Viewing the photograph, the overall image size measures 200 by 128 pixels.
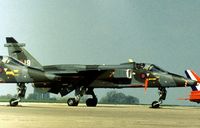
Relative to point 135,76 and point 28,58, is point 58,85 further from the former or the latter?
point 135,76

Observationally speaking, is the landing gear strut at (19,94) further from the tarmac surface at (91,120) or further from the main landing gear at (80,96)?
the tarmac surface at (91,120)

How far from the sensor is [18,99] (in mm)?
30984

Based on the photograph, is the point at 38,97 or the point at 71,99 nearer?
the point at 71,99

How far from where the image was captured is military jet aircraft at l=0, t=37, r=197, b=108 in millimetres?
30734

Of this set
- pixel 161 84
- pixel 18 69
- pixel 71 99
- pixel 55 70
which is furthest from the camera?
pixel 55 70

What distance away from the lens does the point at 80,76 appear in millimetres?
37938

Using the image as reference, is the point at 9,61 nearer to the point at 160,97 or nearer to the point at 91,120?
the point at 160,97

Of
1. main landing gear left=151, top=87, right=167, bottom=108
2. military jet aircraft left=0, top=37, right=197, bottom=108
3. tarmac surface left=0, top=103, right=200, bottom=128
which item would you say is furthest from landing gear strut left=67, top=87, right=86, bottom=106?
tarmac surface left=0, top=103, right=200, bottom=128

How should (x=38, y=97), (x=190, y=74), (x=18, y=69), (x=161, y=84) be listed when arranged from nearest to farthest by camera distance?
(x=18, y=69)
(x=161, y=84)
(x=190, y=74)
(x=38, y=97)

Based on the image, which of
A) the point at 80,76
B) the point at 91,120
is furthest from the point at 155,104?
the point at 91,120

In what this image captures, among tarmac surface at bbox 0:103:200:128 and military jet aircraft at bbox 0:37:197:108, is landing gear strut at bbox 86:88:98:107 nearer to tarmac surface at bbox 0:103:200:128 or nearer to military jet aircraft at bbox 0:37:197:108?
military jet aircraft at bbox 0:37:197:108

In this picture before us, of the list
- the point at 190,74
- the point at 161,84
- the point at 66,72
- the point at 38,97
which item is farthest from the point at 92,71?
the point at 38,97

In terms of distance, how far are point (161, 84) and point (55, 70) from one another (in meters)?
10.1

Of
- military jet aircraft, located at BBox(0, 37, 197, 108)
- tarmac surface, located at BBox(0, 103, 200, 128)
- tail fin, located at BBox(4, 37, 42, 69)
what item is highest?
tail fin, located at BBox(4, 37, 42, 69)
